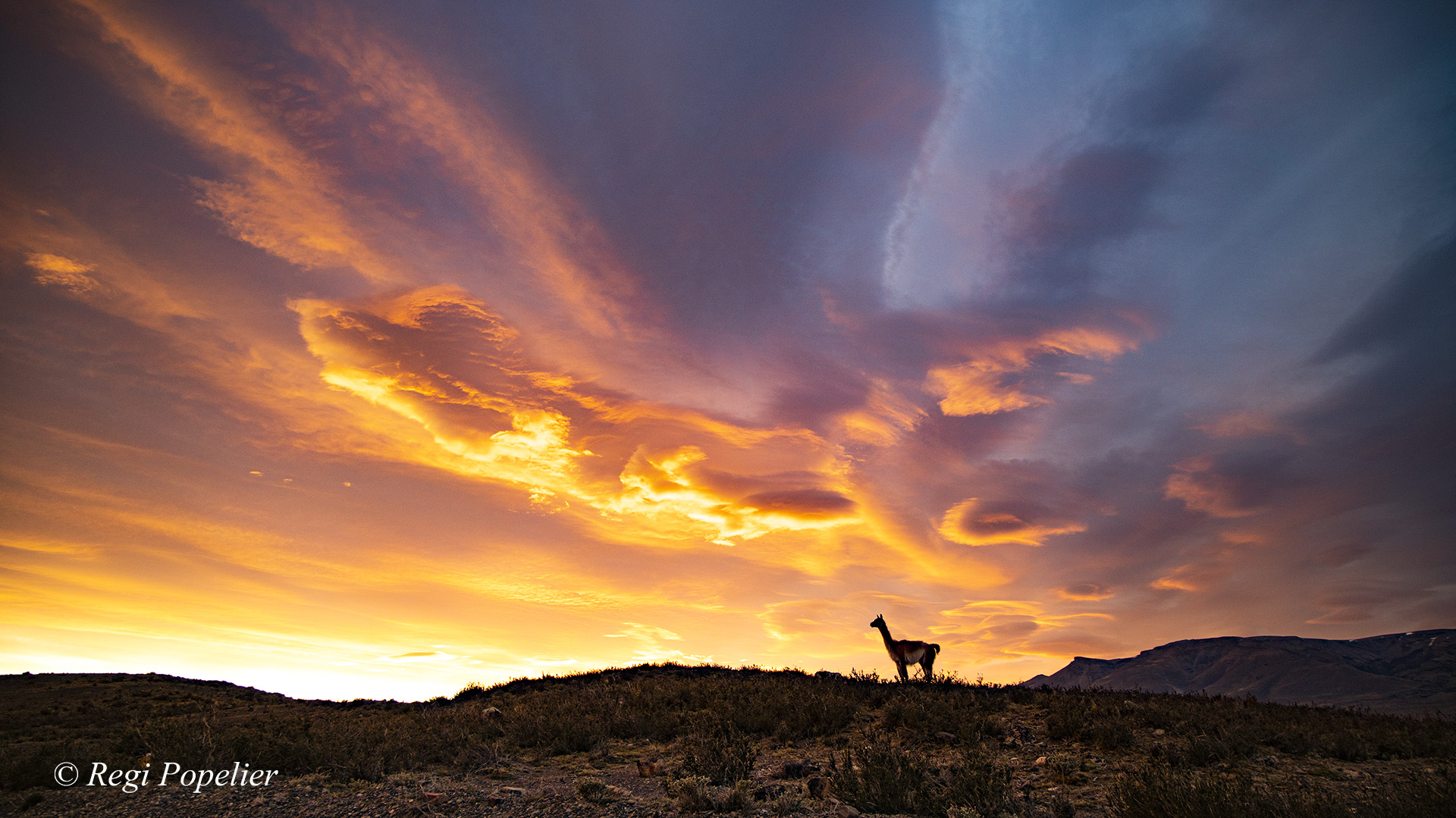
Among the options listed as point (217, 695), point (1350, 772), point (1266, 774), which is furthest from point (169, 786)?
point (217, 695)

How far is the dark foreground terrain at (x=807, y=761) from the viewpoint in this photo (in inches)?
361

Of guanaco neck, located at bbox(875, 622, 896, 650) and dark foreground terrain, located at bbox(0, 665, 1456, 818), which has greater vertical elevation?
guanaco neck, located at bbox(875, 622, 896, 650)

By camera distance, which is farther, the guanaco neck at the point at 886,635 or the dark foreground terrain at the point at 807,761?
the guanaco neck at the point at 886,635

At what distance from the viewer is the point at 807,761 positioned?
12383mm

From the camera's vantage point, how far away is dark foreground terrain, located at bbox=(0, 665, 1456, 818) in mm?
9164

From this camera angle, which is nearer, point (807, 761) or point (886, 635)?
point (807, 761)

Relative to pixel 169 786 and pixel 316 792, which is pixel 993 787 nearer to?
pixel 316 792

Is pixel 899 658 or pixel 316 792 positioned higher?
pixel 899 658

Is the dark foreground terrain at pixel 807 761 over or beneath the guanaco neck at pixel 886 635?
beneath

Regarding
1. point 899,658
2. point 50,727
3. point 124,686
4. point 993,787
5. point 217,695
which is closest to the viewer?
point 993,787

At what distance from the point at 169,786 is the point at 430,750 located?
455 cm

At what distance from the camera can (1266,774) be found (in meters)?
10.4

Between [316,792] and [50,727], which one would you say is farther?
[50,727]

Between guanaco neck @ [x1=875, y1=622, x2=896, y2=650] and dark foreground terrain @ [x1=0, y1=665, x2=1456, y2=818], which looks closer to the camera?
dark foreground terrain @ [x1=0, y1=665, x2=1456, y2=818]
